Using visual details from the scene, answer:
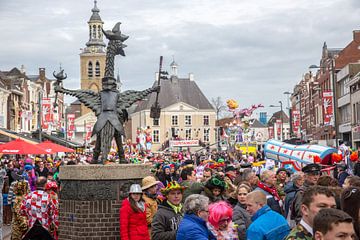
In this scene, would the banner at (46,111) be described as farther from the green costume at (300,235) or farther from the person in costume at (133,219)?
the green costume at (300,235)

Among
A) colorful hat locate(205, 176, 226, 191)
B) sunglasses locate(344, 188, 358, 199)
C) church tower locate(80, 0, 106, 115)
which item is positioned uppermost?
church tower locate(80, 0, 106, 115)

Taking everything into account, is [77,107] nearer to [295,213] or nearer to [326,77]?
[326,77]

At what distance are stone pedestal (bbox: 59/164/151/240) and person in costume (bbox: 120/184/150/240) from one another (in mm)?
2143

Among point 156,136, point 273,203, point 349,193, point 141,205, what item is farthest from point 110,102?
point 156,136

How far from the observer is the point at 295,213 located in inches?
328

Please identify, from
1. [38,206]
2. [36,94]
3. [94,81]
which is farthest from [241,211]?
[94,81]

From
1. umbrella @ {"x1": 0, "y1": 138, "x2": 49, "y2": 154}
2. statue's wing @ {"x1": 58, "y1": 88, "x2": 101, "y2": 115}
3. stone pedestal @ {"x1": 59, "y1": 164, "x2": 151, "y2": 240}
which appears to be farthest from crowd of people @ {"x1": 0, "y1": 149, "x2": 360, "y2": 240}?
umbrella @ {"x1": 0, "y1": 138, "x2": 49, "y2": 154}

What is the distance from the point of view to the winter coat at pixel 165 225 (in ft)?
25.2

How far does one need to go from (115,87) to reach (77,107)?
564ft

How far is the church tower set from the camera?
148000 mm

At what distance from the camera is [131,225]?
8.67 m

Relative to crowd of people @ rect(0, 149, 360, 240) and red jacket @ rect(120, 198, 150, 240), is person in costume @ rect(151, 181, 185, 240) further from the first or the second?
red jacket @ rect(120, 198, 150, 240)

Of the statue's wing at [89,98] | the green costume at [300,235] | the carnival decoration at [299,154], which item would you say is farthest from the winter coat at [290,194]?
the carnival decoration at [299,154]

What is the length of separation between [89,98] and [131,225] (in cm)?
410
